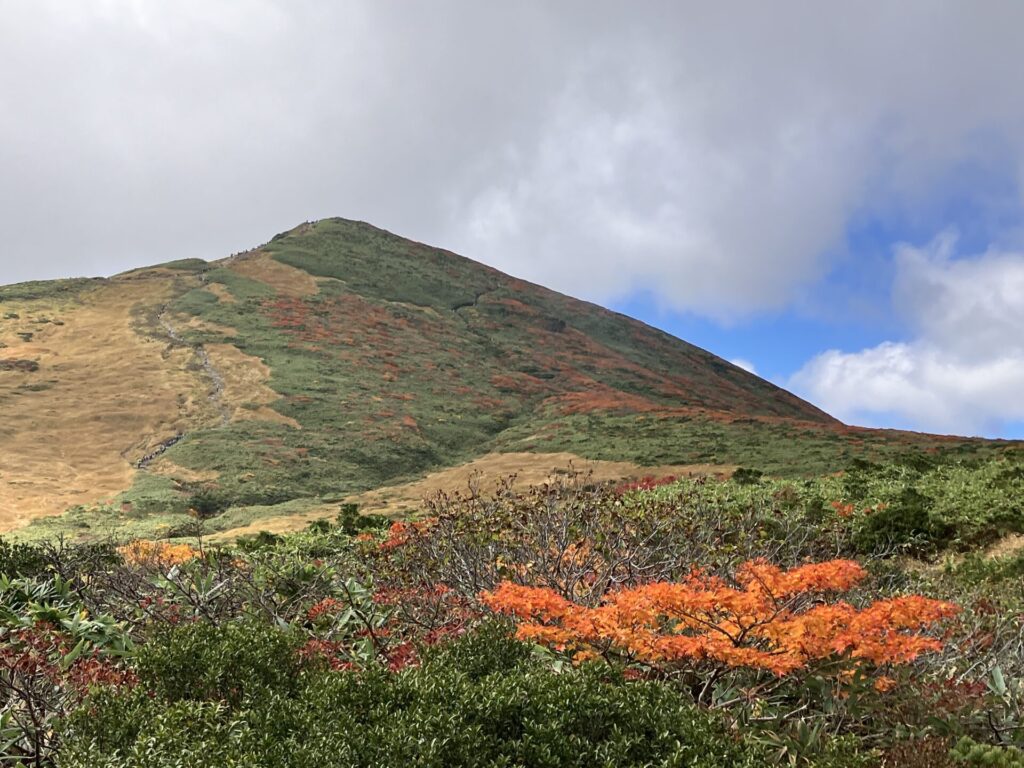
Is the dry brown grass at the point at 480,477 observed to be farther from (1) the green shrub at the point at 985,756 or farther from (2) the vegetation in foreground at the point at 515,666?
(1) the green shrub at the point at 985,756

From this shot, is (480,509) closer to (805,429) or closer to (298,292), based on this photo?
(805,429)

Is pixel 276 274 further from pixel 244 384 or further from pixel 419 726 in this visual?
pixel 419 726

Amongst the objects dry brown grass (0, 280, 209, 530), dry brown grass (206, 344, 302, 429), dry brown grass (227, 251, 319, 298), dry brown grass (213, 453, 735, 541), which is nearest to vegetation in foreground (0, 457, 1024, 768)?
dry brown grass (213, 453, 735, 541)

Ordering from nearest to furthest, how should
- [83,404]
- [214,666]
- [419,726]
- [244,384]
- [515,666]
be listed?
[419,726] → [214,666] → [515,666] → [83,404] → [244,384]

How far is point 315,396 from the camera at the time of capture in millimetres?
47375

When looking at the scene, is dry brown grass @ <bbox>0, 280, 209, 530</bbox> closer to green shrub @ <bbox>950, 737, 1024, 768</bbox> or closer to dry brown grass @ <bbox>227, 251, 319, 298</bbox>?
dry brown grass @ <bbox>227, 251, 319, 298</bbox>

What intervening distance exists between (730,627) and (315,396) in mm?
43430

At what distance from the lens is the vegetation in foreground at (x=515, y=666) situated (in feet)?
14.9

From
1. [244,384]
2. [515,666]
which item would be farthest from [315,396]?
[515,666]

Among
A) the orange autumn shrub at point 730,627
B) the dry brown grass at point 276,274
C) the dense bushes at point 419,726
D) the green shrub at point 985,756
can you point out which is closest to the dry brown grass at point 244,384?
the dry brown grass at point 276,274

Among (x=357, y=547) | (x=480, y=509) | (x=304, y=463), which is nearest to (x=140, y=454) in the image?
(x=304, y=463)

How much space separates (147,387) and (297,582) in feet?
132

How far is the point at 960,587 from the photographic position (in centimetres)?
1178

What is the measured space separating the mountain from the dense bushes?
77.8ft
